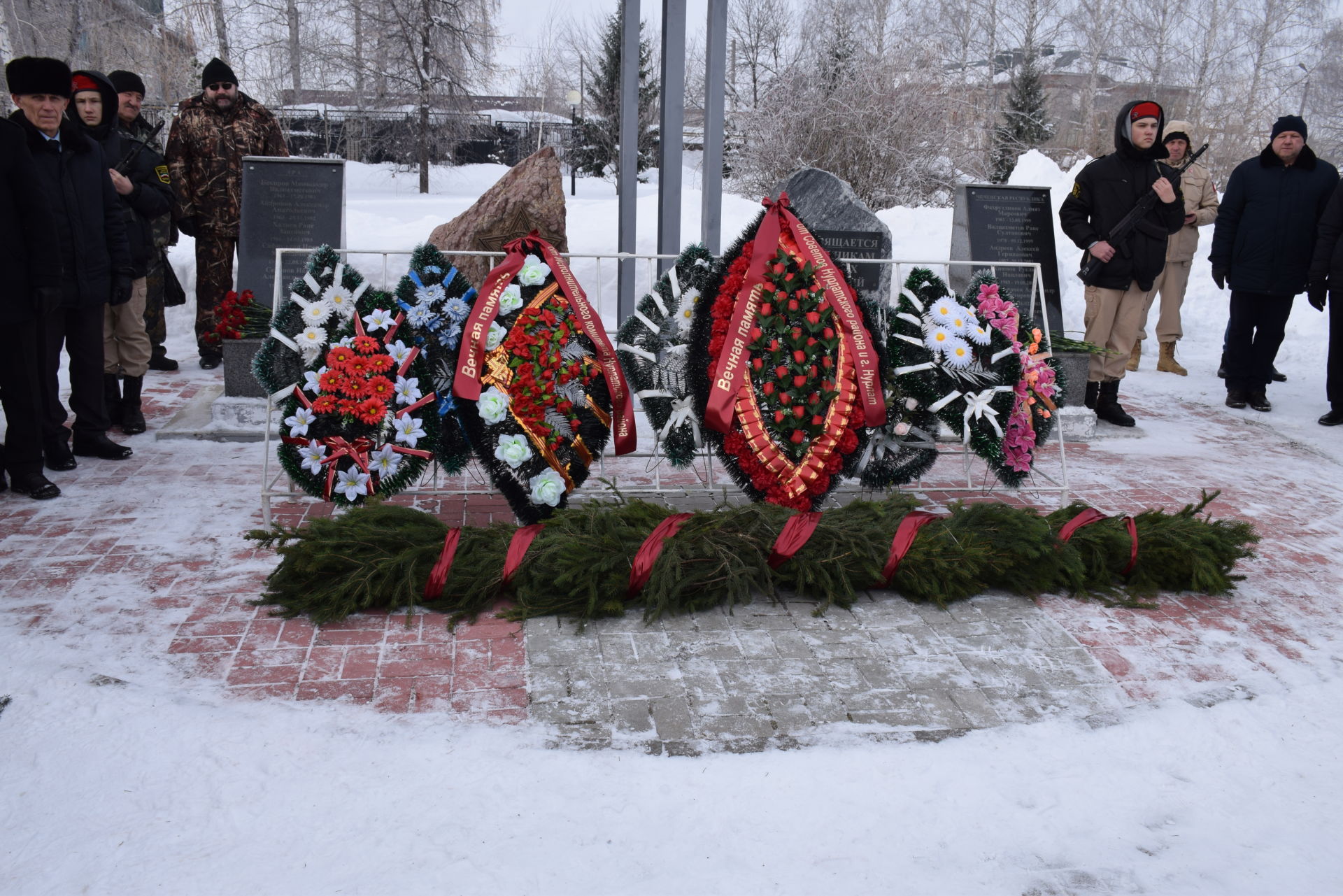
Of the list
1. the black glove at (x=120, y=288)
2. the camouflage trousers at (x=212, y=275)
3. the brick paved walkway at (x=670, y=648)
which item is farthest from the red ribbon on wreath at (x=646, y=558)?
the camouflage trousers at (x=212, y=275)

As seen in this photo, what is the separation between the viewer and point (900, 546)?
4285 millimetres

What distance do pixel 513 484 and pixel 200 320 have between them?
5218 mm

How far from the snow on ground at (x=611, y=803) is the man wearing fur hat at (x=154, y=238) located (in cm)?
443

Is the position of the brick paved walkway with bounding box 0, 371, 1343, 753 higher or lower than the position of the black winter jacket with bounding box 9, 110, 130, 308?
lower

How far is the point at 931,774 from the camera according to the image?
3.04 meters

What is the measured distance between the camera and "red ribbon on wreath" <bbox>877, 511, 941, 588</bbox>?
4.26 m

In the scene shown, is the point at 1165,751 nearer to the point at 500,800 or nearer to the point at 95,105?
the point at 500,800

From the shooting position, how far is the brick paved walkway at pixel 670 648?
3371 mm

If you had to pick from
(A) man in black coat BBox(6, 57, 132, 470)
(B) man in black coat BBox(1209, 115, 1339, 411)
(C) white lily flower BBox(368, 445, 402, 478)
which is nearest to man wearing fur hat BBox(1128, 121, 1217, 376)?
(B) man in black coat BBox(1209, 115, 1339, 411)

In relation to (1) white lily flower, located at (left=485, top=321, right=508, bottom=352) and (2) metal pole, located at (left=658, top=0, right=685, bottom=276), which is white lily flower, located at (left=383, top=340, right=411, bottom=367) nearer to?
(1) white lily flower, located at (left=485, top=321, right=508, bottom=352)

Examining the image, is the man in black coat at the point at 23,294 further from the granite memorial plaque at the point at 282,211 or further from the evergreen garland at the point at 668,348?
the evergreen garland at the point at 668,348

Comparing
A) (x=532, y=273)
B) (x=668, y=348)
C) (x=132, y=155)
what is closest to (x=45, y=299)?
(x=132, y=155)

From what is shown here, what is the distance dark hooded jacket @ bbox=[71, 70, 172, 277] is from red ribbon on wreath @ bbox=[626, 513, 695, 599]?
4.09 m

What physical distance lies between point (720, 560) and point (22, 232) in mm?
3686
